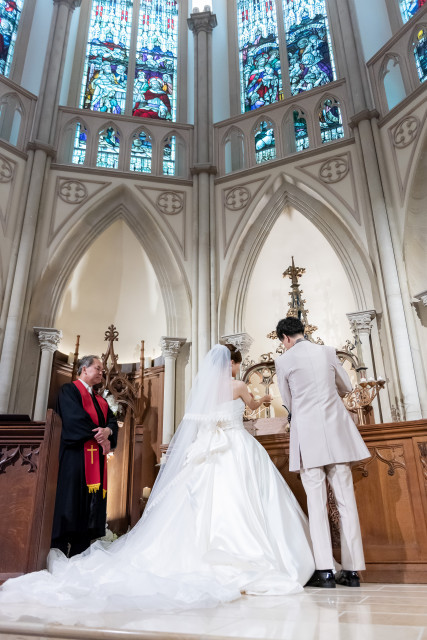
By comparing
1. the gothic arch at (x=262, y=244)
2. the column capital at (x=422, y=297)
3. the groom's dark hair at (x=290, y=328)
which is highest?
the gothic arch at (x=262, y=244)

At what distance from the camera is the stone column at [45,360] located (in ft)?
24.7

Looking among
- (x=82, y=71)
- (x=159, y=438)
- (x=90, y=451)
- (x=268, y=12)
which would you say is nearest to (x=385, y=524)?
(x=90, y=451)

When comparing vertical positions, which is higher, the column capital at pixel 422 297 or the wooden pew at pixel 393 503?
the column capital at pixel 422 297

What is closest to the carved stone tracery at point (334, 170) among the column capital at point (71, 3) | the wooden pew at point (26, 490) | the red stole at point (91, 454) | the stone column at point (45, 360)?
the stone column at point (45, 360)

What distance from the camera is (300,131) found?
9.55 meters

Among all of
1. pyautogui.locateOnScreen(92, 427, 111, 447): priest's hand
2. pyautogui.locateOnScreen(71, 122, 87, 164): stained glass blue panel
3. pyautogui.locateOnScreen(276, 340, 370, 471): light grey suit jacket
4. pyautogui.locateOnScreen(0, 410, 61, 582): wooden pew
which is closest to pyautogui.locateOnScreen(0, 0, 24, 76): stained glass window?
pyautogui.locateOnScreen(71, 122, 87, 164): stained glass blue panel

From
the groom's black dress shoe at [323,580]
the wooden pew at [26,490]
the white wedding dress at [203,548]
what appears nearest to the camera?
the white wedding dress at [203,548]

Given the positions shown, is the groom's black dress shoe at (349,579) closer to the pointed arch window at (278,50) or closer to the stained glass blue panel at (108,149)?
the stained glass blue panel at (108,149)

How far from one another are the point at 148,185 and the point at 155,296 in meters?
2.12

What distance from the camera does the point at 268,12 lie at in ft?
37.1

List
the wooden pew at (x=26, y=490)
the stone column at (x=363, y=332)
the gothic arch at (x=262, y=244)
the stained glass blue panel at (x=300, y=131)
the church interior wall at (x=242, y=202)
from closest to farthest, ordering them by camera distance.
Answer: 1. the wooden pew at (x=26, y=490)
2. the stone column at (x=363, y=332)
3. the church interior wall at (x=242, y=202)
4. the gothic arch at (x=262, y=244)
5. the stained glass blue panel at (x=300, y=131)

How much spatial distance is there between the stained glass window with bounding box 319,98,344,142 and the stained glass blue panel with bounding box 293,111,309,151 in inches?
13.2

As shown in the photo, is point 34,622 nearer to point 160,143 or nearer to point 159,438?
point 159,438

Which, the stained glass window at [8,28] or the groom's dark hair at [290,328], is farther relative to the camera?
the stained glass window at [8,28]
